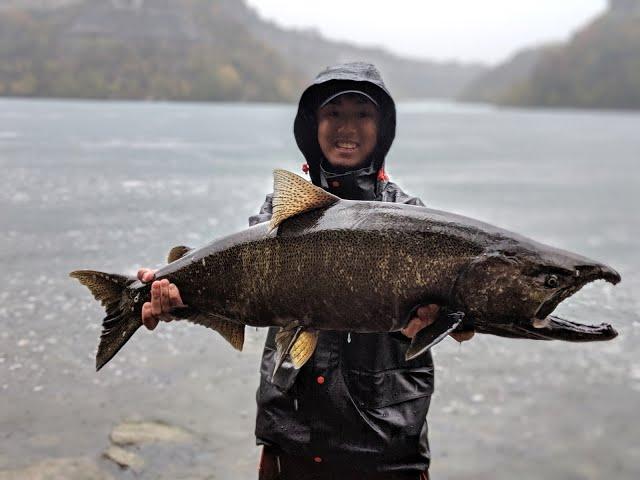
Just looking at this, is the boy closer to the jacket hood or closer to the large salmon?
the large salmon

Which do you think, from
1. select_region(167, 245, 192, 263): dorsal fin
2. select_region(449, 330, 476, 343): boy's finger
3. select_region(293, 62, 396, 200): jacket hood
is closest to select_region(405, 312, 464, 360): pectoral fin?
select_region(449, 330, 476, 343): boy's finger

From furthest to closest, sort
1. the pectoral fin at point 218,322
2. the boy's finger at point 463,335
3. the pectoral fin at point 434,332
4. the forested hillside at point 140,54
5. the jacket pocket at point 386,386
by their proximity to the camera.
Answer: the forested hillside at point 140,54, the pectoral fin at point 218,322, the jacket pocket at point 386,386, the boy's finger at point 463,335, the pectoral fin at point 434,332

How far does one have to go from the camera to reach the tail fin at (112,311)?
297 cm

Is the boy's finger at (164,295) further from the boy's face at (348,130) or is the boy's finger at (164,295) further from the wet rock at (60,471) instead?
the wet rock at (60,471)

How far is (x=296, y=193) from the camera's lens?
8.77 ft

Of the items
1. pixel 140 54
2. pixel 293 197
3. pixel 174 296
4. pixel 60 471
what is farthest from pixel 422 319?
pixel 140 54

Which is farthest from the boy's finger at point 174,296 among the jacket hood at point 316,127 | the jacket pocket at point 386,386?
the jacket hood at point 316,127

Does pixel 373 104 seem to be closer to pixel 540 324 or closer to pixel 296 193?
pixel 296 193

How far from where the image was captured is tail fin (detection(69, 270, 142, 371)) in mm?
2973

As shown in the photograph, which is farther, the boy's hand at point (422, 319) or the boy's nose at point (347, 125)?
the boy's nose at point (347, 125)

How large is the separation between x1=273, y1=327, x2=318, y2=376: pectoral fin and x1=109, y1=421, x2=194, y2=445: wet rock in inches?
116

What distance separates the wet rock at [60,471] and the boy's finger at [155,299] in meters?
2.35

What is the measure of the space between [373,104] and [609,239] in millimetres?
11790

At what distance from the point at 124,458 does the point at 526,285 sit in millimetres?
3699
